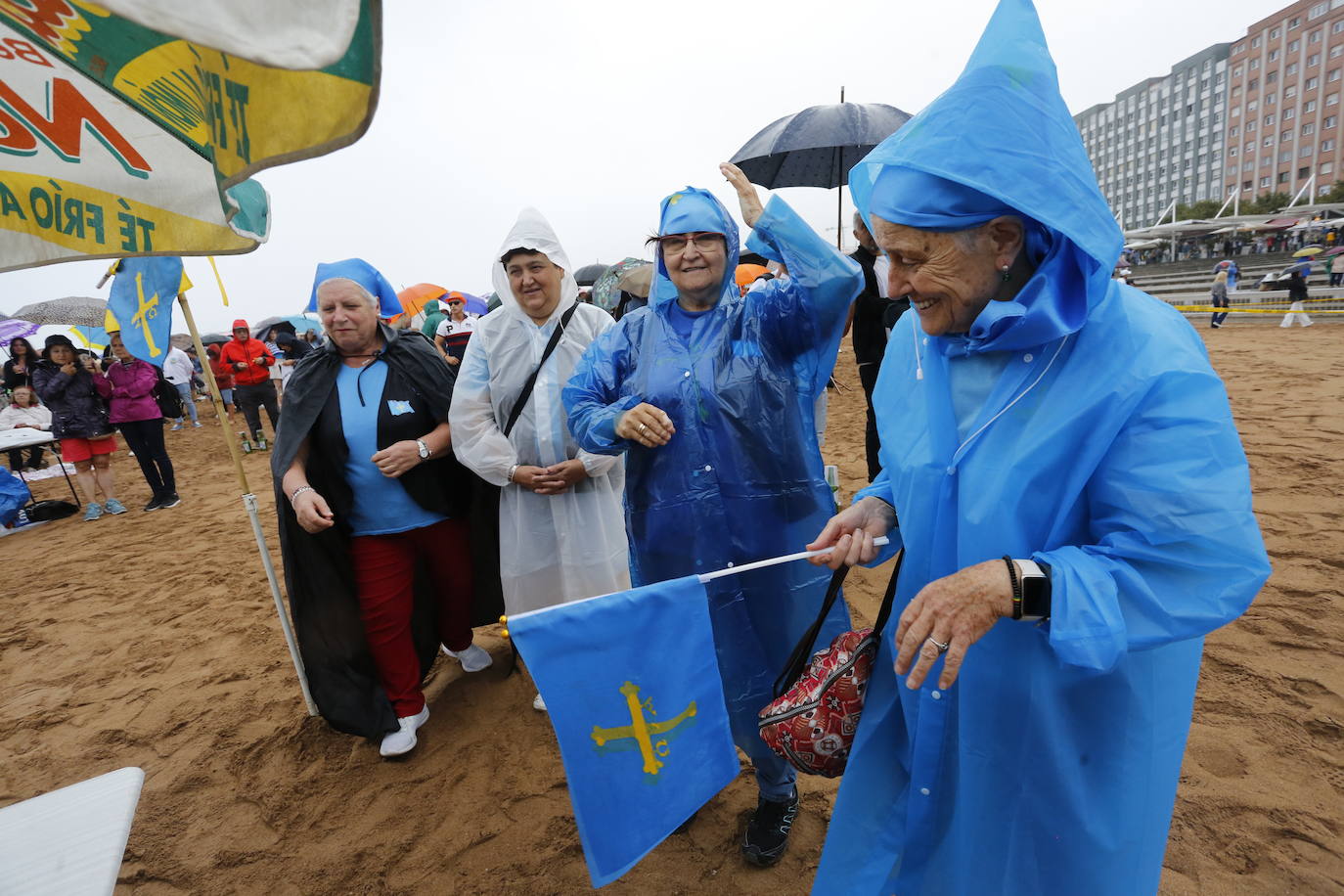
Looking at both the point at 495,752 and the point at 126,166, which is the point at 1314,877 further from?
the point at 126,166

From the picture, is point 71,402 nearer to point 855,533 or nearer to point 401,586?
point 401,586

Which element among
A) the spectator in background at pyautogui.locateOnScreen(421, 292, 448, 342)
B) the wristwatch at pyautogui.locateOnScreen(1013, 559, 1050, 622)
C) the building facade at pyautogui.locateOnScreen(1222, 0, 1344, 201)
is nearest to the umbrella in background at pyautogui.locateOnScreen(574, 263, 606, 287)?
the spectator in background at pyautogui.locateOnScreen(421, 292, 448, 342)

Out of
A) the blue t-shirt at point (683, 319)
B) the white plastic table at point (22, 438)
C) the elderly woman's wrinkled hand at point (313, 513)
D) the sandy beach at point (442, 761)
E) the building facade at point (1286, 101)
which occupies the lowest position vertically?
the sandy beach at point (442, 761)

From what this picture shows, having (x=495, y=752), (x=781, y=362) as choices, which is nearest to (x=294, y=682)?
(x=495, y=752)

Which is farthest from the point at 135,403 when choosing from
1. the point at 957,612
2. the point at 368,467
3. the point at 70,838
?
the point at 957,612

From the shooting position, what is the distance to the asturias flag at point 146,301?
295cm

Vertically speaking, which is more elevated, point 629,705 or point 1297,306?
point 629,705

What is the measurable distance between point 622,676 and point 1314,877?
225cm

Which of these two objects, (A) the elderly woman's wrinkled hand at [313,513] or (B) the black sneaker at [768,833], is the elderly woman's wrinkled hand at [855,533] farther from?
(A) the elderly woman's wrinkled hand at [313,513]

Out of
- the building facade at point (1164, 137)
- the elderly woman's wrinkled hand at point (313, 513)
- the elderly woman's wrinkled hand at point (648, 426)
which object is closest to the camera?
the elderly woman's wrinkled hand at point (648, 426)

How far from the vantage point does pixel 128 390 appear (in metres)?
7.23

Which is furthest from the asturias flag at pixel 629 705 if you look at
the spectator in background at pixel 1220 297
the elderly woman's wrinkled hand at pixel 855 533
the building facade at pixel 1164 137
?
the building facade at pixel 1164 137

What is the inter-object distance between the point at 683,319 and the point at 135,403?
8.16 meters

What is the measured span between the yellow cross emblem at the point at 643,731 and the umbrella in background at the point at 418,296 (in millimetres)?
11418
